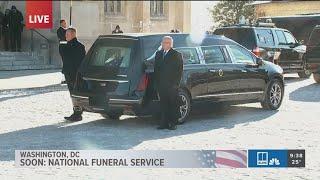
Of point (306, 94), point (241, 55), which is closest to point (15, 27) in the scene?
point (306, 94)

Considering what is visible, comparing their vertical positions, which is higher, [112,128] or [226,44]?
[226,44]

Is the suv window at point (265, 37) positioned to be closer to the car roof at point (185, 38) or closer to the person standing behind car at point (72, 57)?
the car roof at point (185, 38)

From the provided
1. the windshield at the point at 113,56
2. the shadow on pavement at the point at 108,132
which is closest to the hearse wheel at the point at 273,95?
the shadow on pavement at the point at 108,132

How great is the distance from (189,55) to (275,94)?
2619 millimetres

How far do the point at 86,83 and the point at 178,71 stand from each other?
172 centimetres

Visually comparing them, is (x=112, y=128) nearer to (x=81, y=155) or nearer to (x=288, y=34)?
(x=81, y=155)

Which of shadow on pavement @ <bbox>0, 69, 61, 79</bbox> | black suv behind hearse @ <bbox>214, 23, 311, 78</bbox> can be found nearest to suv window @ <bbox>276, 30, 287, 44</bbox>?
black suv behind hearse @ <bbox>214, 23, 311, 78</bbox>

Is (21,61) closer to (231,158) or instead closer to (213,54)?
(213,54)

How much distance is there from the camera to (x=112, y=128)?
10695 millimetres

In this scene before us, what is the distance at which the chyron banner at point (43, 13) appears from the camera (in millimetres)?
27328

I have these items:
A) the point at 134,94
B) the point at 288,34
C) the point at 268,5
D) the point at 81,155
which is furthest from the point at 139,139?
the point at 268,5

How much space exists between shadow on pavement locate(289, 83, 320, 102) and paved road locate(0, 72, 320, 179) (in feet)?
2.66

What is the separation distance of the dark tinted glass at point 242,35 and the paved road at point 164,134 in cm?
497

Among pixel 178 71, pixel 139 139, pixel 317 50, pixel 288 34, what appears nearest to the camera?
pixel 139 139
